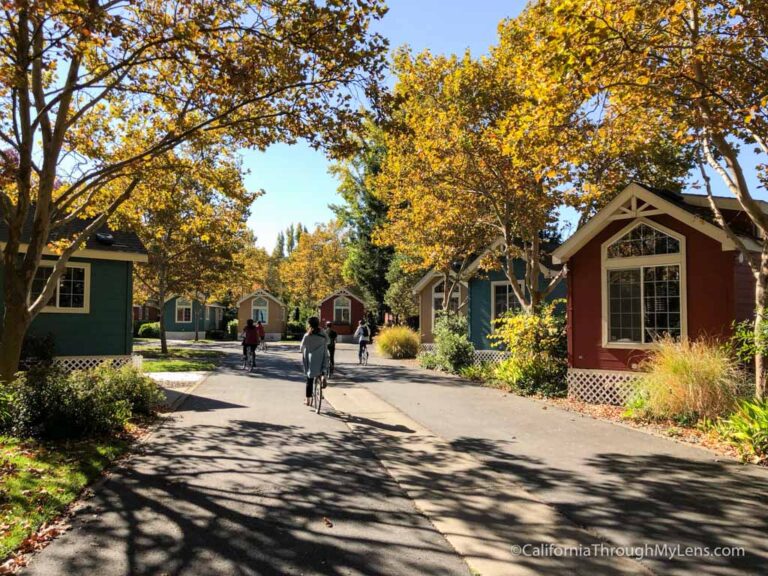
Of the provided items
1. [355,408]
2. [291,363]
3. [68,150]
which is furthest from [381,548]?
[291,363]

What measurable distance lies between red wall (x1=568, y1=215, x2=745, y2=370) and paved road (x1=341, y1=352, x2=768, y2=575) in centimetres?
222

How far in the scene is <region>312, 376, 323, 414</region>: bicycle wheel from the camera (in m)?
10.7

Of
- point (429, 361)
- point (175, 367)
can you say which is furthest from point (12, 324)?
point (429, 361)

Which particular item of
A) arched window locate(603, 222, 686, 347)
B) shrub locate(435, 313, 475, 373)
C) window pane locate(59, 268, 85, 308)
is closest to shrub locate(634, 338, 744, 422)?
arched window locate(603, 222, 686, 347)

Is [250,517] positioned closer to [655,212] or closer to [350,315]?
[655,212]

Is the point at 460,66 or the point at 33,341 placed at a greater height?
the point at 460,66

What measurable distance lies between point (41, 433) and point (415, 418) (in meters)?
6.20

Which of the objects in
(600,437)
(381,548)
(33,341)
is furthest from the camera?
(33,341)

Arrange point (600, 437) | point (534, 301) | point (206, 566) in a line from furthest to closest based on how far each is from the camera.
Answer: point (534, 301) → point (600, 437) → point (206, 566)

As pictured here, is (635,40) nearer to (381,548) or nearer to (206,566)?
(381,548)

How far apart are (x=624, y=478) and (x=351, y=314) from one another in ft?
140

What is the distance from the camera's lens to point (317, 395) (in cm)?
1121

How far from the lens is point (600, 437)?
8.77 metres

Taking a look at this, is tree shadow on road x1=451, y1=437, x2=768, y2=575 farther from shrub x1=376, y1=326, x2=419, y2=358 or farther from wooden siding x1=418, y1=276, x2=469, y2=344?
A: wooden siding x1=418, y1=276, x2=469, y2=344
